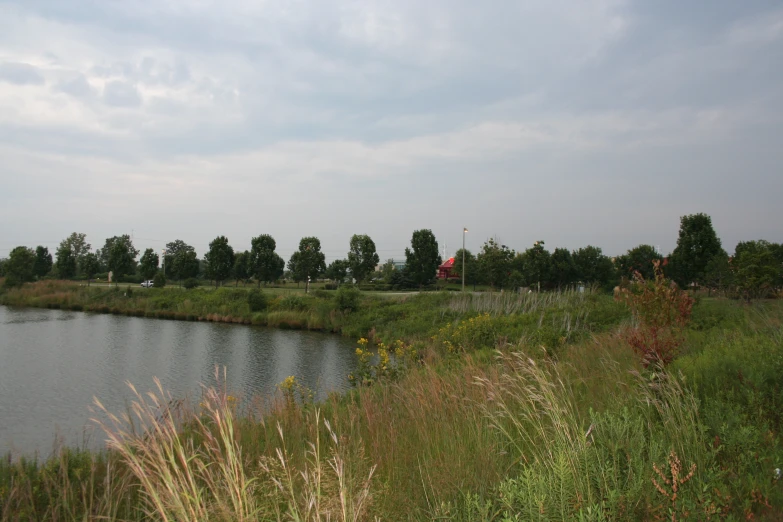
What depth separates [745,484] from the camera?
3062mm

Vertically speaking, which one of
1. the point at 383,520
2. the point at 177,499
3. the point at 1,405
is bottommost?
the point at 1,405

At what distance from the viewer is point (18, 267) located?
2147 inches

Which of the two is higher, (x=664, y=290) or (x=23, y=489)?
(x=664, y=290)

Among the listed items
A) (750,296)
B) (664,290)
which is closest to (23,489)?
(664,290)

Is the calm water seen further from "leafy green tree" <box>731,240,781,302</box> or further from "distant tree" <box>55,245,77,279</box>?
"distant tree" <box>55,245,77,279</box>

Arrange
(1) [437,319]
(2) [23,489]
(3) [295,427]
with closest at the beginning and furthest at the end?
1. (2) [23,489]
2. (3) [295,427]
3. (1) [437,319]

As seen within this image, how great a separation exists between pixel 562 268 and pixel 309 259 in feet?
86.2

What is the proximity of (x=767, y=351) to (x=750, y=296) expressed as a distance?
1767 centimetres

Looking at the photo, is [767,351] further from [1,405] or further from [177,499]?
[1,405]

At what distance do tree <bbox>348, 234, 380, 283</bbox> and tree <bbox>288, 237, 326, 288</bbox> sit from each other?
3.36 meters

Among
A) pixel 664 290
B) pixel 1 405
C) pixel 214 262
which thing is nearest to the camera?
pixel 664 290

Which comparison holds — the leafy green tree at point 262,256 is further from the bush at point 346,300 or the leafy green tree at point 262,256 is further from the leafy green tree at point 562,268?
the leafy green tree at point 562,268

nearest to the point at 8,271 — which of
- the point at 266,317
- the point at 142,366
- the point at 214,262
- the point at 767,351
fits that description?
the point at 214,262

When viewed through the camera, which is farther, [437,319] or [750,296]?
[437,319]
